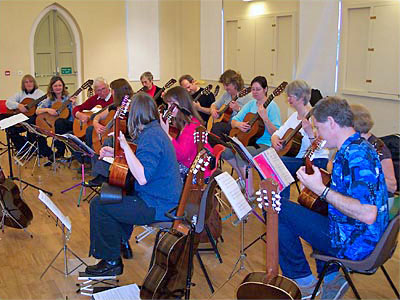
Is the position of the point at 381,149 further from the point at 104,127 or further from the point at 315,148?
the point at 104,127

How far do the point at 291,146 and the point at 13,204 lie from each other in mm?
2548

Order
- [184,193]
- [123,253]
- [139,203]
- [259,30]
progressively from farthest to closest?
[259,30] < [123,253] < [139,203] < [184,193]

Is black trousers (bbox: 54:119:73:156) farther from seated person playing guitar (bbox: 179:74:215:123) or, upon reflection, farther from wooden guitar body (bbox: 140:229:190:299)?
wooden guitar body (bbox: 140:229:190:299)

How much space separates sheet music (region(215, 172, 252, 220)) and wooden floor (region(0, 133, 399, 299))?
0.80 m

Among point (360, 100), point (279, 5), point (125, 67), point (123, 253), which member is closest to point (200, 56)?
point (125, 67)

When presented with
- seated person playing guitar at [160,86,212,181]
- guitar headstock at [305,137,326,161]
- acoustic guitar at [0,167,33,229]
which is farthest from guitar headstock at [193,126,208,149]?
acoustic guitar at [0,167,33,229]

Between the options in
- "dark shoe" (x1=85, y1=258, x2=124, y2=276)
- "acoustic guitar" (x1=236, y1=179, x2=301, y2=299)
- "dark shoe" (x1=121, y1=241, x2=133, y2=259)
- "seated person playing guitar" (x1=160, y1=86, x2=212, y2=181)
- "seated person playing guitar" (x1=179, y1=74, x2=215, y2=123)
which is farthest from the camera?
"seated person playing guitar" (x1=179, y1=74, x2=215, y2=123)

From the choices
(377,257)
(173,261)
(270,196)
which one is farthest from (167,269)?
(377,257)

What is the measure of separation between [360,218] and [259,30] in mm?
6778

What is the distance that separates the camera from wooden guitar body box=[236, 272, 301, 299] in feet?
8.58

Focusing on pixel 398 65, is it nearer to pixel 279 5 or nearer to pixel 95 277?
pixel 279 5

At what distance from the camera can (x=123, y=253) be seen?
4.00 meters

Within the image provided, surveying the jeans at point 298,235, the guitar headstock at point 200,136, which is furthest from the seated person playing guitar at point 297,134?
the jeans at point 298,235

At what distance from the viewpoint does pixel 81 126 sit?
21.5 feet
